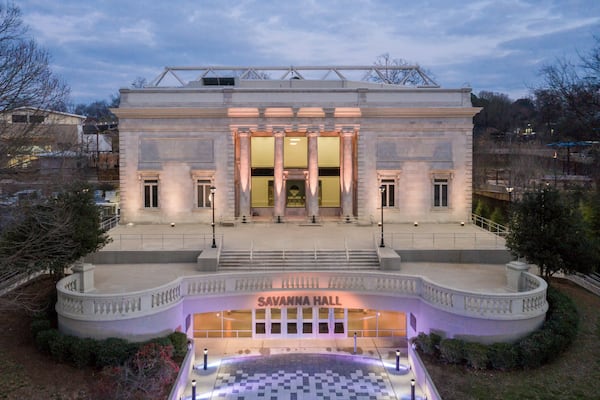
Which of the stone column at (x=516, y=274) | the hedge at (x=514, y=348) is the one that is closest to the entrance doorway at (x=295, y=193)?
the stone column at (x=516, y=274)

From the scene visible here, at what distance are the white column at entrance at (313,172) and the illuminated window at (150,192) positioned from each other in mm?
11532

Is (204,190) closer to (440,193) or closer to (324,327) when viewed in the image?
(440,193)

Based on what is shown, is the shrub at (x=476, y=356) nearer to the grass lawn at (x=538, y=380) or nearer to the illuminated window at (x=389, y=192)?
the grass lawn at (x=538, y=380)

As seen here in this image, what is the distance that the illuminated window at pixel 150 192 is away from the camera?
36.6 m

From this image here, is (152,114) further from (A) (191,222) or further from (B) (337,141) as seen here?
(B) (337,141)

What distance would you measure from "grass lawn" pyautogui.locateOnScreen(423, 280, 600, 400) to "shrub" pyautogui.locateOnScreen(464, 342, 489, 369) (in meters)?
0.28

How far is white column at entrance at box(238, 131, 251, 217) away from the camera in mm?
36750

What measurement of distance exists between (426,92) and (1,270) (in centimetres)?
3039

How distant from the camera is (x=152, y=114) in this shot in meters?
36.0

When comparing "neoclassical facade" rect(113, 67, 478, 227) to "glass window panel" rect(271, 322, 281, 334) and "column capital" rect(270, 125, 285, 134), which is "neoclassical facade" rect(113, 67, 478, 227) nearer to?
"column capital" rect(270, 125, 285, 134)

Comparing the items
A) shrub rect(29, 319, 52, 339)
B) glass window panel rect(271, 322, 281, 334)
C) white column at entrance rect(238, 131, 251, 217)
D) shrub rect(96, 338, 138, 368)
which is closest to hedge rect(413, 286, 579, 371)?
glass window panel rect(271, 322, 281, 334)

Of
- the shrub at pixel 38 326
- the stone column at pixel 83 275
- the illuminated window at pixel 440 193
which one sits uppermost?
the illuminated window at pixel 440 193

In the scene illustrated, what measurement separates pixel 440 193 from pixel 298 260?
16619 millimetres

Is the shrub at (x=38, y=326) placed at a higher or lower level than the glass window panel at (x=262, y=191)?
lower
